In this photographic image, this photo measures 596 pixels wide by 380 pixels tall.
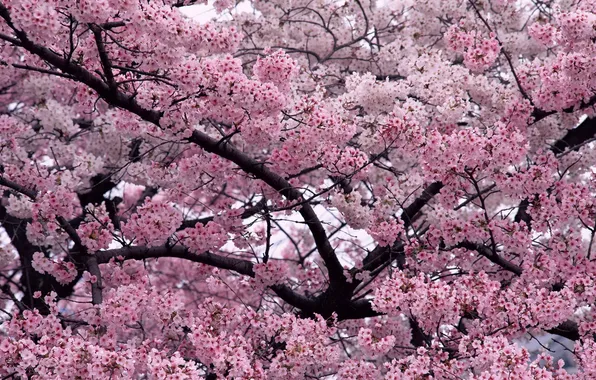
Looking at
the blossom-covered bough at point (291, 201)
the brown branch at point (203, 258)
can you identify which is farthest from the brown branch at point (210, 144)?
the brown branch at point (203, 258)

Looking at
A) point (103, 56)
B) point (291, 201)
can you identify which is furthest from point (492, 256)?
point (103, 56)

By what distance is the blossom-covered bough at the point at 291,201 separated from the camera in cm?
523

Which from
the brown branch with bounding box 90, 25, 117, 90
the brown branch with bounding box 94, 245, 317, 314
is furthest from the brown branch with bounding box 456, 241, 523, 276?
the brown branch with bounding box 90, 25, 117, 90

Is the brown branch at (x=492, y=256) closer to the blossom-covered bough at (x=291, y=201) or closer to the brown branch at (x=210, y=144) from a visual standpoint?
the blossom-covered bough at (x=291, y=201)

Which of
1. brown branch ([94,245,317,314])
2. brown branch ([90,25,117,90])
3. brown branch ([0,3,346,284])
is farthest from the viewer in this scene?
brown branch ([94,245,317,314])

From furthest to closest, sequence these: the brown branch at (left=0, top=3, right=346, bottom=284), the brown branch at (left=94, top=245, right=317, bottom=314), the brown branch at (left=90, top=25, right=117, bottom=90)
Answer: the brown branch at (left=94, top=245, right=317, bottom=314) < the brown branch at (left=0, top=3, right=346, bottom=284) < the brown branch at (left=90, top=25, right=117, bottom=90)

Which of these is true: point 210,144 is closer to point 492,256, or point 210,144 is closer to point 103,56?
point 103,56

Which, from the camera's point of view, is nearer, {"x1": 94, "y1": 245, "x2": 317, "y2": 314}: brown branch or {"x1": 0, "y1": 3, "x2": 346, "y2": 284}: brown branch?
{"x1": 0, "y1": 3, "x2": 346, "y2": 284}: brown branch

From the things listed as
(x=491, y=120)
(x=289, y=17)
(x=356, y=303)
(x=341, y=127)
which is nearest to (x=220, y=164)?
(x=341, y=127)

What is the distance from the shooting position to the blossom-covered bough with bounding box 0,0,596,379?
17.1 feet

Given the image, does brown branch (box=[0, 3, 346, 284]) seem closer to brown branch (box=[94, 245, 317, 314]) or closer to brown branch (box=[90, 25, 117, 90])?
brown branch (box=[90, 25, 117, 90])

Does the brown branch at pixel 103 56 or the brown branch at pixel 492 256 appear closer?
the brown branch at pixel 103 56

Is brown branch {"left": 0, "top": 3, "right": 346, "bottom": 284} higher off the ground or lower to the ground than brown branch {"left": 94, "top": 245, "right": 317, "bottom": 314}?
higher

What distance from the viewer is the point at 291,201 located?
6.63m
